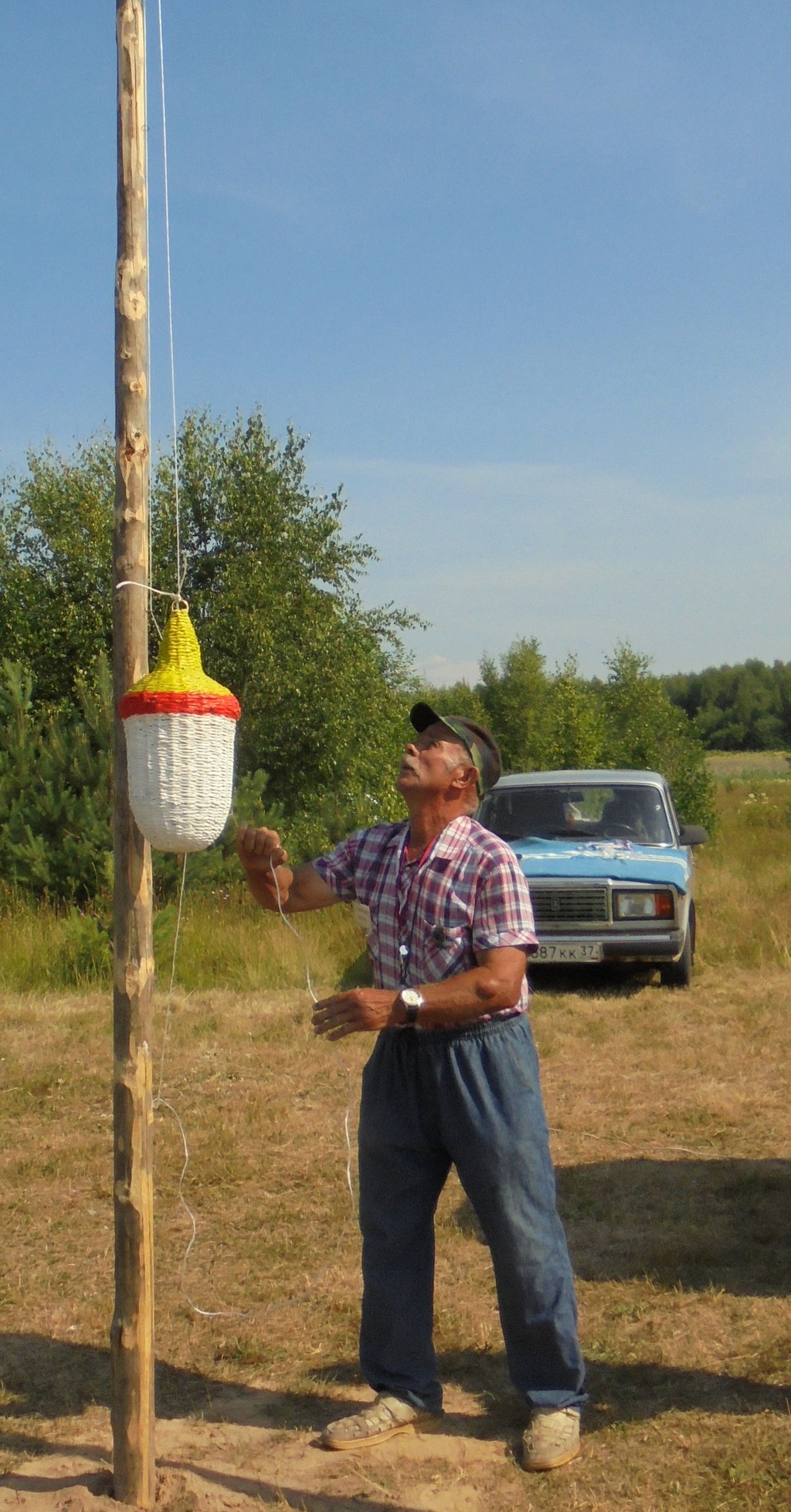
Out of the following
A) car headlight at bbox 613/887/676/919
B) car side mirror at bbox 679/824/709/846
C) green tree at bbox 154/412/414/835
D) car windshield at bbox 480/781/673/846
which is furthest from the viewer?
green tree at bbox 154/412/414/835

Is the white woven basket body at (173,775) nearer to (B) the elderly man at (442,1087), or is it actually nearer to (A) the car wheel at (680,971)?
(B) the elderly man at (442,1087)

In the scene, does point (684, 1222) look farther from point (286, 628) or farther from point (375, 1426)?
point (286, 628)

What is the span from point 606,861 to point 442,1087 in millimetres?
6532

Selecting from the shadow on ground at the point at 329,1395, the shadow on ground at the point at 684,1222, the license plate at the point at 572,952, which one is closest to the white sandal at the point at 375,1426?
the shadow on ground at the point at 329,1395

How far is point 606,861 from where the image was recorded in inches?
386

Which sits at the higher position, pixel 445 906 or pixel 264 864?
pixel 264 864

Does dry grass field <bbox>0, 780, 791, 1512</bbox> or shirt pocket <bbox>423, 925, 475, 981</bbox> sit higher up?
shirt pocket <bbox>423, 925, 475, 981</bbox>

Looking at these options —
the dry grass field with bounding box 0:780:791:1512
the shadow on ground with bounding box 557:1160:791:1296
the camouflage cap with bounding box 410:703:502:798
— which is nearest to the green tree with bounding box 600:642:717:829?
the dry grass field with bounding box 0:780:791:1512

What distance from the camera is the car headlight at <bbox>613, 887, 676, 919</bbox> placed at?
9586mm

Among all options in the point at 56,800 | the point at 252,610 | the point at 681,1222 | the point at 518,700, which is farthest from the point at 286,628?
the point at 518,700

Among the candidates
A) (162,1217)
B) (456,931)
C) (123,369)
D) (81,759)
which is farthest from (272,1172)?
(81,759)

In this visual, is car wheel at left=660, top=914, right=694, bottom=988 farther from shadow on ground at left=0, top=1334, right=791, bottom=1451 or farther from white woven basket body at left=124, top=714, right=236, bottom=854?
white woven basket body at left=124, top=714, right=236, bottom=854

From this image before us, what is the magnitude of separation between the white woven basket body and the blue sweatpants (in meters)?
0.83

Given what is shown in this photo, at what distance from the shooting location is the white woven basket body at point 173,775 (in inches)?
123
